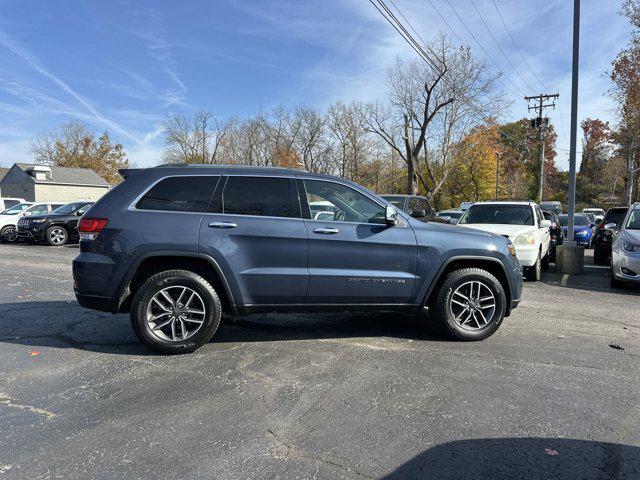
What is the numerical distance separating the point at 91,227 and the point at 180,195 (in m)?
0.89

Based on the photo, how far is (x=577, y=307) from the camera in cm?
701

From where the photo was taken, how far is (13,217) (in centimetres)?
1862

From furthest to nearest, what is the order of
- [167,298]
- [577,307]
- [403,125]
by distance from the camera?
[403,125]
[577,307]
[167,298]

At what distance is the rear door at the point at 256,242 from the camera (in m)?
4.42

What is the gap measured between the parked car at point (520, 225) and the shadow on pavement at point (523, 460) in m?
6.45

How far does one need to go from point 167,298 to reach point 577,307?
20.1 ft

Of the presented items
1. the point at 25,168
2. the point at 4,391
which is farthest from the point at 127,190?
the point at 25,168

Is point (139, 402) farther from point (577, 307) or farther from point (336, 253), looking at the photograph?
point (577, 307)

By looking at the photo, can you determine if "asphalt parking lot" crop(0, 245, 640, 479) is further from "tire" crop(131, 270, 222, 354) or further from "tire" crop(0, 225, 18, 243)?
"tire" crop(0, 225, 18, 243)

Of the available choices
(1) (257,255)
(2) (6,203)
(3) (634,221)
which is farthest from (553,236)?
(2) (6,203)

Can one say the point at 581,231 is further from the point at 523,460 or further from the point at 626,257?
the point at 523,460

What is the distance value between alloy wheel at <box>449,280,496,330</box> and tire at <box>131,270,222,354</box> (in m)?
2.55

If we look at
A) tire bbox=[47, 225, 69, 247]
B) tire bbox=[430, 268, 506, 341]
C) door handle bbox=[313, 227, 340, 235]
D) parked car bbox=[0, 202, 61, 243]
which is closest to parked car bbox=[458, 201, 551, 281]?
tire bbox=[430, 268, 506, 341]

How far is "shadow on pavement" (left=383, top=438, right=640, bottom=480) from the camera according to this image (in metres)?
2.54
